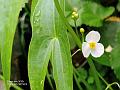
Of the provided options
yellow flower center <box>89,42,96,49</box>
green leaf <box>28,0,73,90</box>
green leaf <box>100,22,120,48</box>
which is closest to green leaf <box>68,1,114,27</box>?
green leaf <box>100,22,120,48</box>

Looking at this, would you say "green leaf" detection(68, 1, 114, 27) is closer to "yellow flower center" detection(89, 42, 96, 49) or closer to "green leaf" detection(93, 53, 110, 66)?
"green leaf" detection(93, 53, 110, 66)

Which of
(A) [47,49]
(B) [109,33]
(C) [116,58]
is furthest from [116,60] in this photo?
(A) [47,49]

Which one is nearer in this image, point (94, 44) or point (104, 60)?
point (94, 44)

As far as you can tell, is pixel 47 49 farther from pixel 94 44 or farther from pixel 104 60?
pixel 104 60

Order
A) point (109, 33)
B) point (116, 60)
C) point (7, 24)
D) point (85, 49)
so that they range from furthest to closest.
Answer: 1. point (109, 33)
2. point (116, 60)
3. point (85, 49)
4. point (7, 24)

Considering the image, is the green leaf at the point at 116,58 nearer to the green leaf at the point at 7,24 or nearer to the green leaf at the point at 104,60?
the green leaf at the point at 104,60

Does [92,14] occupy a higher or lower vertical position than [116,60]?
higher

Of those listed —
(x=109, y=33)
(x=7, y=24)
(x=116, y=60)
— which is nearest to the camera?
(x=7, y=24)
